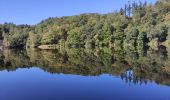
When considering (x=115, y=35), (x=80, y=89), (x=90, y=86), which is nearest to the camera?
(x=80, y=89)

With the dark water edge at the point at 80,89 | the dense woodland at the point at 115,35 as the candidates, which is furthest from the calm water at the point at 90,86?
the dense woodland at the point at 115,35

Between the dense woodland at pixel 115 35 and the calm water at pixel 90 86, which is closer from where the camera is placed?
the calm water at pixel 90 86

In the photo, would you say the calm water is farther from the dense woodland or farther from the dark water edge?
the dense woodland

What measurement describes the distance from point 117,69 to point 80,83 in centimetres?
980

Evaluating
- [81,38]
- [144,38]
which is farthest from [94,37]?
[144,38]

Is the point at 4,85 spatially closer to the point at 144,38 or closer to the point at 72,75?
the point at 72,75

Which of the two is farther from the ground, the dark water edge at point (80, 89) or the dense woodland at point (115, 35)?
the dense woodland at point (115, 35)

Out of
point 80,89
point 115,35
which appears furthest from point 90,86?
point 115,35

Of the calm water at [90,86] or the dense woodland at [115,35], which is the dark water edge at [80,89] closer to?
the calm water at [90,86]

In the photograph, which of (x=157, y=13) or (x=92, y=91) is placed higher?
(x=157, y=13)

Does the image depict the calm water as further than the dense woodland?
No

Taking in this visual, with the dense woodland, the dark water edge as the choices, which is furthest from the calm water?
the dense woodland

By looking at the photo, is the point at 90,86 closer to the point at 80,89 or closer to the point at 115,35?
the point at 80,89

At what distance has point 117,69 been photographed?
37.3 meters
